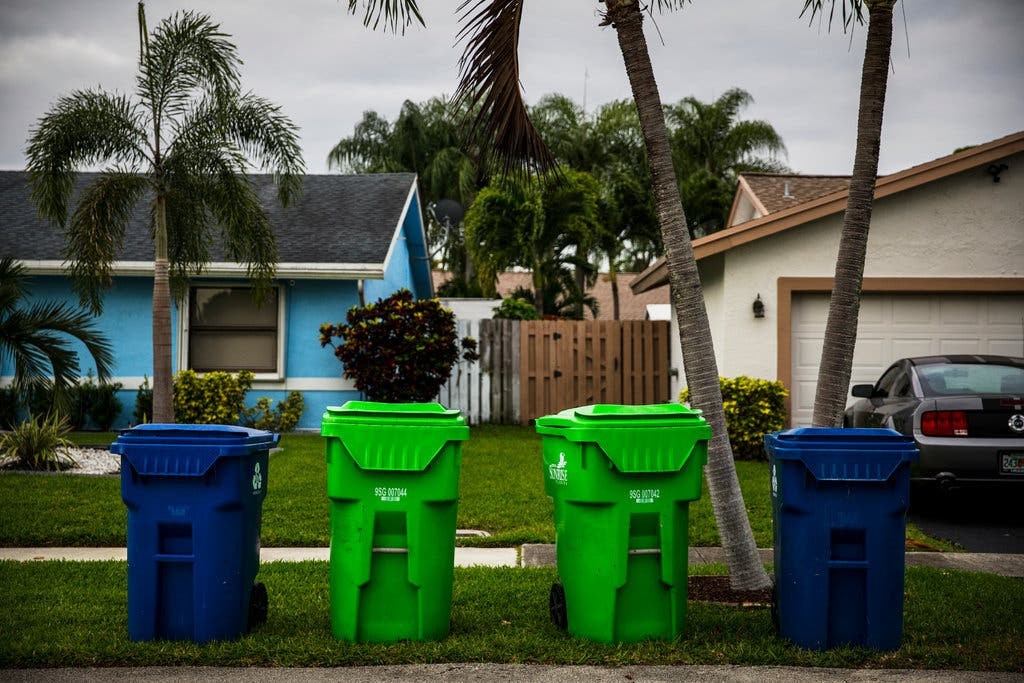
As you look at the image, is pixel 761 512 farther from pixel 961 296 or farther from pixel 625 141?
pixel 625 141

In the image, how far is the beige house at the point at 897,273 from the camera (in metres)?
12.9

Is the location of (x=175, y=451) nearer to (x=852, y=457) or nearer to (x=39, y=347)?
(x=852, y=457)

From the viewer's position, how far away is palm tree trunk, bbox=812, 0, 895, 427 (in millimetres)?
5895

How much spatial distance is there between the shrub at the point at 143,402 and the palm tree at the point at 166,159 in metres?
3.50

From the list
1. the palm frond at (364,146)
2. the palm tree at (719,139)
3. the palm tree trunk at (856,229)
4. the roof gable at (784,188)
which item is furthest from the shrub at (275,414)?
the palm frond at (364,146)

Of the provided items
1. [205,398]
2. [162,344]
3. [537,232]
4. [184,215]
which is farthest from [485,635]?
[537,232]

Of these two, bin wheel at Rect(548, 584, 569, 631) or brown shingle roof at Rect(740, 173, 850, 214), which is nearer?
bin wheel at Rect(548, 584, 569, 631)

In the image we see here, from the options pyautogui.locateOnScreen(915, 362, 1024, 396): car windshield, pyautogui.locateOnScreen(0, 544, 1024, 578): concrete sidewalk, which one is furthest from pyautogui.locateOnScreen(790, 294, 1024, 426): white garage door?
pyautogui.locateOnScreen(0, 544, 1024, 578): concrete sidewalk

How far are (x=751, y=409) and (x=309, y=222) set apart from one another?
885 cm

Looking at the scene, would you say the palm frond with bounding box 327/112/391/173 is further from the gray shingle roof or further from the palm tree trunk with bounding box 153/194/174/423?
the palm tree trunk with bounding box 153/194/174/423

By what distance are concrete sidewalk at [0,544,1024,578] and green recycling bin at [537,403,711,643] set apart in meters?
1.94

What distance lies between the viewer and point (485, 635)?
15.7 feet

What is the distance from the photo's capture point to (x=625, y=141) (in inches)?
1292

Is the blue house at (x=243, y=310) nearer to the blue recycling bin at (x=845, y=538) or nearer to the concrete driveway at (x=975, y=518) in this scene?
the concrete driveway at (x=975, y=518)
